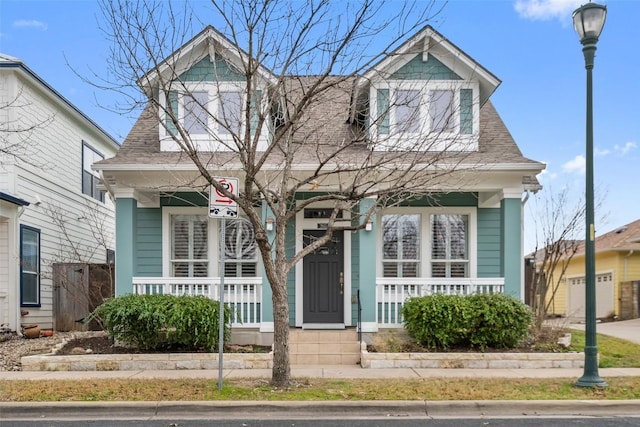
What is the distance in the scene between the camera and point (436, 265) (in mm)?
12773

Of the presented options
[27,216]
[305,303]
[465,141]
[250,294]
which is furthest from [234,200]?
[27,216]

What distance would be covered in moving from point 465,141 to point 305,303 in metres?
4.89

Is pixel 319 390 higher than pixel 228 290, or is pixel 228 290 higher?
pixel 228 290

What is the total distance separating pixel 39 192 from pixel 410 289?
34.2 feet

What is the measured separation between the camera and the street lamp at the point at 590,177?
26.5 ft

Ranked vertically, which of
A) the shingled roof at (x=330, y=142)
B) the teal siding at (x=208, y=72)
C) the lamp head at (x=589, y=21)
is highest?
the teal siding at (x=208, y=72)

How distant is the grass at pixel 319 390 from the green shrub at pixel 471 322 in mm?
1716

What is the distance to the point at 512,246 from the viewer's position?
11.2 meters

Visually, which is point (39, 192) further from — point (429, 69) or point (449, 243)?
point (449, 243)

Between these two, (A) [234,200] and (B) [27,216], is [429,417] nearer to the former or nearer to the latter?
(A) [234,200]

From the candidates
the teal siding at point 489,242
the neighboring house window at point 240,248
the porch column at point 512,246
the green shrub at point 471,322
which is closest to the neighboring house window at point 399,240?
the teal siding at point 489,242

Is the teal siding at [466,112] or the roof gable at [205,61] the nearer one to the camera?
the roof gable at [205,61]

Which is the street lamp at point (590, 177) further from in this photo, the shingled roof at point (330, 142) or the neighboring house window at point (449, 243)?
the neighboring house window at point (449, 243)

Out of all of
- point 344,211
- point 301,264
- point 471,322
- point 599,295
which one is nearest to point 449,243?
point 344,211
